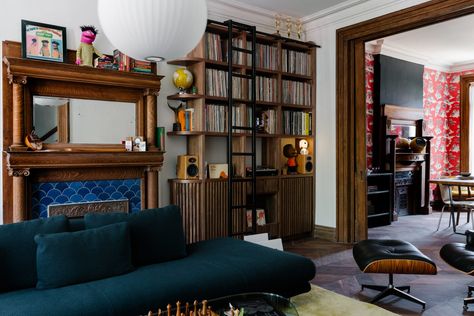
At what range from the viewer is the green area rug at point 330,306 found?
275 cm

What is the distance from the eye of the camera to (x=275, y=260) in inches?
108

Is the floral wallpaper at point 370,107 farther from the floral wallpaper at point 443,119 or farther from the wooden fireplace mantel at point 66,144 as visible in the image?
the wooden fireplace mantel at point 66,144

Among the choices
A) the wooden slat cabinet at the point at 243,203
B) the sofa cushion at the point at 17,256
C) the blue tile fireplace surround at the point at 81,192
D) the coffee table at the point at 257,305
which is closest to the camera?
the coffee table at the point at 257,305

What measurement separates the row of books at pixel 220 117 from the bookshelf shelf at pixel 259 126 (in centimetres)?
1

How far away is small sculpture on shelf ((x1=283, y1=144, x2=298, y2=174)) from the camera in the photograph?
5.28 m

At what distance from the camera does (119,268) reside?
Answer: 2449 mm

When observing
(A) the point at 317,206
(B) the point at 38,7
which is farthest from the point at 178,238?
(A) the point at 317,206

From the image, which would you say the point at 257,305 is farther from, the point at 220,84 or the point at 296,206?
the point at 296,206

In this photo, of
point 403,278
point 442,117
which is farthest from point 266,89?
point 442,117

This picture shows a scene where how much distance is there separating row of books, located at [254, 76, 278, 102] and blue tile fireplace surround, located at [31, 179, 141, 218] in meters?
1.87

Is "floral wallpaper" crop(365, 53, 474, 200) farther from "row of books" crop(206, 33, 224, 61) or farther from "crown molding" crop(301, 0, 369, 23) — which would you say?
"row of books" crop(206, 33, 224, 61)

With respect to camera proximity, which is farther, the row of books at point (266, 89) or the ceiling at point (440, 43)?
the ceiling at point (440, 43)

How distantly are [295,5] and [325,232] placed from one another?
296 centimetres

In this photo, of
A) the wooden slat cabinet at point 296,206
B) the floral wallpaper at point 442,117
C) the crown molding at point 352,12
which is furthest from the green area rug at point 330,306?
the floral wallpaper at point 442,117
